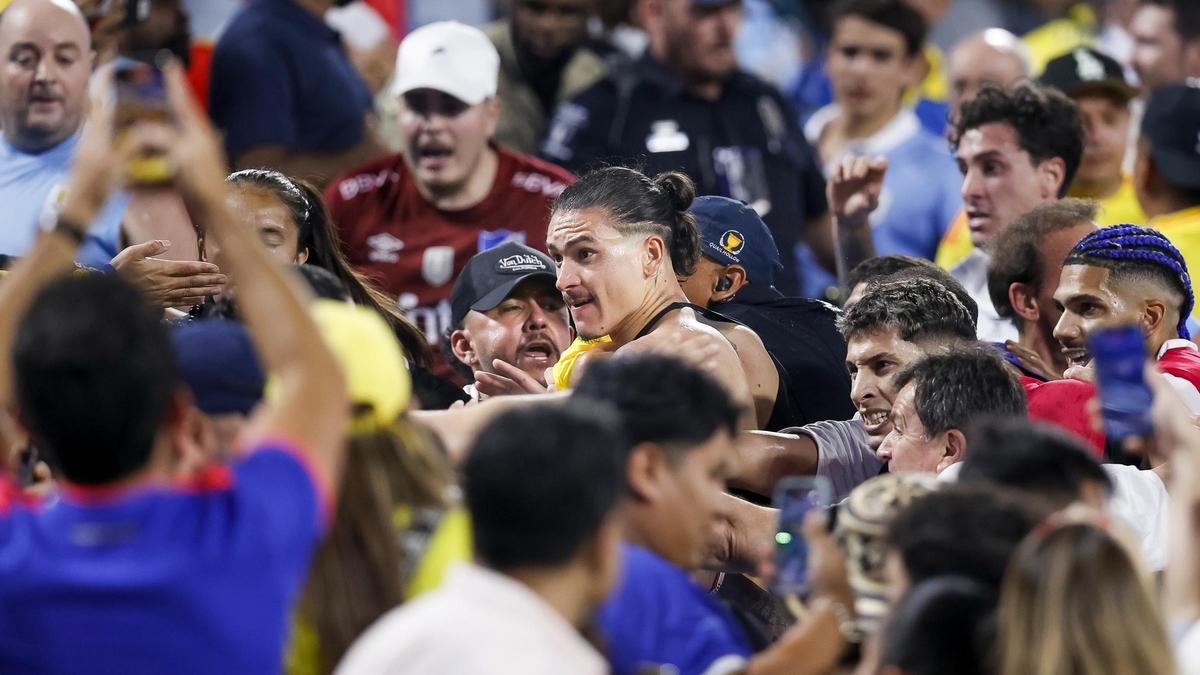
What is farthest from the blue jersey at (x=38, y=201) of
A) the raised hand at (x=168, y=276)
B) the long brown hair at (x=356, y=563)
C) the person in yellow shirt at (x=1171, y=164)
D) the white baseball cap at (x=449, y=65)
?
the person in yellow shirt at (x=1171, y=164)

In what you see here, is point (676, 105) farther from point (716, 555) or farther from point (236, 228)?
point (236, 228)

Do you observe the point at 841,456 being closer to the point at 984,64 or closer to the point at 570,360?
the point at 570,360

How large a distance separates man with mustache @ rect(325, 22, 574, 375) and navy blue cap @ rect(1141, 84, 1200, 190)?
2.33 metres

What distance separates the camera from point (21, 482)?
3918mm

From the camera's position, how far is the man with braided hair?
5383mm

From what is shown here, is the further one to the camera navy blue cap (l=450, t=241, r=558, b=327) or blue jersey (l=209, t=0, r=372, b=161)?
blue jersey (l=209, t=0, r=372, b=161)

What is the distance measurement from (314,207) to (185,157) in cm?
331

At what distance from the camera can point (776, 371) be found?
17.7 ft

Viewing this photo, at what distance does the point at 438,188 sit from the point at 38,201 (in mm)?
1550

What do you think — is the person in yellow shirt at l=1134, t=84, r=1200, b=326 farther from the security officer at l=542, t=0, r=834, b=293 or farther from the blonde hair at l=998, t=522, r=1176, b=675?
the blonde hair at l=998, t=522, r=1176, b=675

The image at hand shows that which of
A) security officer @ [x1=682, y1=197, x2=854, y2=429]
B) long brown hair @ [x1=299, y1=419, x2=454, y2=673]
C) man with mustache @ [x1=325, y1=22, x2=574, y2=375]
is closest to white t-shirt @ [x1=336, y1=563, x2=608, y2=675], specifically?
long brown hair @ [x1=299, y1=419, x2=454, y2=673]

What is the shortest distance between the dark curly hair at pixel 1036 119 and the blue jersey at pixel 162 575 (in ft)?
16.1

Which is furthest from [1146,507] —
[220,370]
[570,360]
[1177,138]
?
[1177,138]

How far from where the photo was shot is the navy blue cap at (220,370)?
322 centimetres
